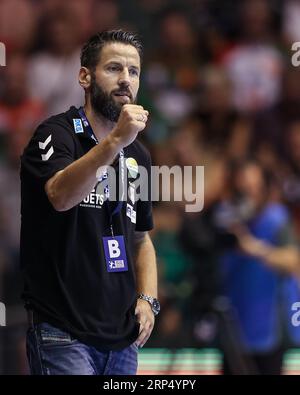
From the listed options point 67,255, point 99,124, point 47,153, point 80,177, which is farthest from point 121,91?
point 67,255

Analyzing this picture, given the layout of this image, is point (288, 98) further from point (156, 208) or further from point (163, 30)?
point (156, 208)

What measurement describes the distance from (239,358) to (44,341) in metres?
2.74

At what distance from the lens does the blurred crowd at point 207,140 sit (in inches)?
220

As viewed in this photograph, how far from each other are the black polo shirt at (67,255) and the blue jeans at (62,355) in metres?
0.03

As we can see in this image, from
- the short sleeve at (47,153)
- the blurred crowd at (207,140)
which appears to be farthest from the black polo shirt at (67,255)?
the blurred crowd at (207,140)

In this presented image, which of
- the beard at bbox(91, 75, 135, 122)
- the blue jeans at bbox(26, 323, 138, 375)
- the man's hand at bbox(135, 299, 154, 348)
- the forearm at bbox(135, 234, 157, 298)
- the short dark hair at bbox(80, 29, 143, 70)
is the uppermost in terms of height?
the short dark hair at bbox(80, 29, 143, 70)

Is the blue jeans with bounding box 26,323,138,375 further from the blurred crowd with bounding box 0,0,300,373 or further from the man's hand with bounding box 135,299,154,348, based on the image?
the blurred crowd with bounding box 0,0,300,373

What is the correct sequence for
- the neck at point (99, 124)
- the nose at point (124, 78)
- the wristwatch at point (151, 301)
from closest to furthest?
the nose at point (124, 78) → the neck at point (99, 124) → the wristwatch at point (151, 301)

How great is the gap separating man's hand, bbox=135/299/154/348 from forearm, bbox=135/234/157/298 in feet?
0.24

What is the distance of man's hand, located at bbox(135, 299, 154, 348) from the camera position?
3115 mm

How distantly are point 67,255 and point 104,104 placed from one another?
0.52m

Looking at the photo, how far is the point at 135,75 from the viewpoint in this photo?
308cm

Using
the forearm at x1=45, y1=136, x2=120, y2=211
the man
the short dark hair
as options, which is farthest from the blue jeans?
the short dark hair

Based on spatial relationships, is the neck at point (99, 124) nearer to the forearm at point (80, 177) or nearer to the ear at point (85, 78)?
the ear at point (85, 78)
